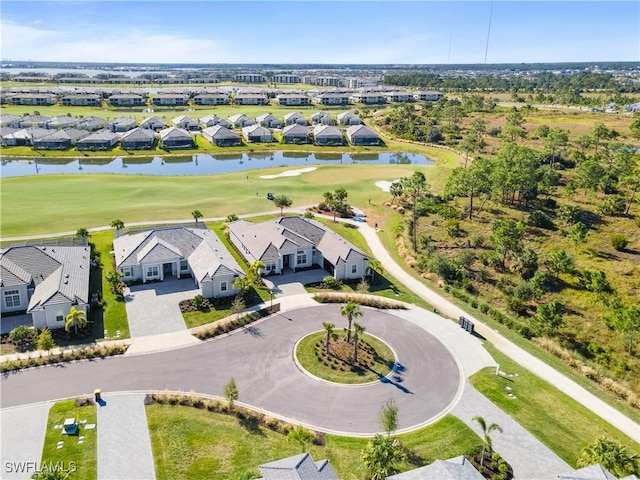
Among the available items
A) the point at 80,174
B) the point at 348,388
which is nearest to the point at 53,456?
the point at 348,388

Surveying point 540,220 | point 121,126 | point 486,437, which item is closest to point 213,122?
point 121,126

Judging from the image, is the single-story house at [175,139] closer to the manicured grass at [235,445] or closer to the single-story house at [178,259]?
the single-story house at [178,259]

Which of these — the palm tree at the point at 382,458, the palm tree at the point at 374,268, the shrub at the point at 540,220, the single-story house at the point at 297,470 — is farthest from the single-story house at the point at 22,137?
the palm tree at the point at 382,458

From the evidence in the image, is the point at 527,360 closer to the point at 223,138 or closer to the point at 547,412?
the point at 547,412

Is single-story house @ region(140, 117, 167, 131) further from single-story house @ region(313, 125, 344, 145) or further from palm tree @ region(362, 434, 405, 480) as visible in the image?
palm tree @ region(362, 434, 405, 480)

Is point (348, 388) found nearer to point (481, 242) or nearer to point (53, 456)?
point (53, 456)

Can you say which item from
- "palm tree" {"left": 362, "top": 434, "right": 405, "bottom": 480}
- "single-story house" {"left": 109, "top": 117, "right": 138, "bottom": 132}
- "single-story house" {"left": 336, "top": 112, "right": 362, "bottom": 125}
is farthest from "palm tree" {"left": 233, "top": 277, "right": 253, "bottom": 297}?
"single-story house" {"left": 336, "top": 112, "right": 362, "bottom": 125}
